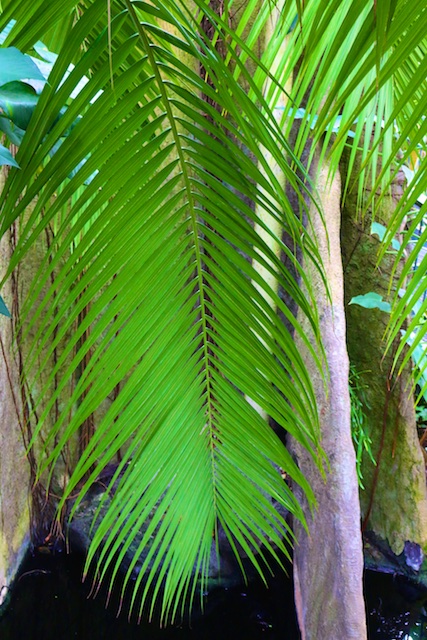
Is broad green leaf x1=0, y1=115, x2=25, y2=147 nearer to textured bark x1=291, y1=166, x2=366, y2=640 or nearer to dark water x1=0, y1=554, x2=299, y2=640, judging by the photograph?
textured bark x1=291, y1=166, x2=366, y2=640

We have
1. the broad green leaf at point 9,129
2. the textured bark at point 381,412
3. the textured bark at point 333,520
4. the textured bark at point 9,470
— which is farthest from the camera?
the textured bark at point 381,412

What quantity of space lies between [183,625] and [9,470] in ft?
2.56

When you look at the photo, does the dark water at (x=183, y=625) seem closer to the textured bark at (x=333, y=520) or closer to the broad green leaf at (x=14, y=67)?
the textured bark at (x=333, y=520)

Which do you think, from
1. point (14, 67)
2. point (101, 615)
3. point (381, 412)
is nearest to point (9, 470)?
point (101, 615)

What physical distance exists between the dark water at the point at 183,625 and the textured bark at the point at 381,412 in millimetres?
246

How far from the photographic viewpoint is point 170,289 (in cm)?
47

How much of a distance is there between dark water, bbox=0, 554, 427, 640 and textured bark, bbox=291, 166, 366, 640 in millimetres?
336

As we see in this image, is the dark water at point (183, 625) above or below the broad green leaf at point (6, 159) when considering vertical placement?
below

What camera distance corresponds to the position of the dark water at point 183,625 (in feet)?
5.66

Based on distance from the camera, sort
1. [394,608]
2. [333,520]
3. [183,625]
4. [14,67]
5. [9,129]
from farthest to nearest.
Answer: [394,608] < [183,625] < [333,520] < [9,129] < [14,67]

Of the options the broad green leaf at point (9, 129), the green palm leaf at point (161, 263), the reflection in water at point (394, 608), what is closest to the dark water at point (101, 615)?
the reflection in water at point (394, 608)

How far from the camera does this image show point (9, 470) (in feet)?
5.94

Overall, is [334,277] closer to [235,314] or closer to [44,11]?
[235,314]

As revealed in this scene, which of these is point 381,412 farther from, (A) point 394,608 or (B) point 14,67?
(B) point 14,67
